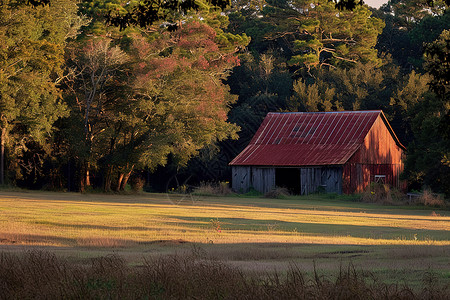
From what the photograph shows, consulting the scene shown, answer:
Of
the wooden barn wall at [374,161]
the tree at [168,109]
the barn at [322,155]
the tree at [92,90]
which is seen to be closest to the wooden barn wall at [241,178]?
the barn at [322,155]

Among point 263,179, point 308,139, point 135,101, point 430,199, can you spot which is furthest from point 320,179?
point 135,101

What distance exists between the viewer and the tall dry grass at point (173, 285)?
11297 millimetres

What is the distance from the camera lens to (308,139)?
62.1 m

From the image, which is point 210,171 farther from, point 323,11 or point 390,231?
point 390,231

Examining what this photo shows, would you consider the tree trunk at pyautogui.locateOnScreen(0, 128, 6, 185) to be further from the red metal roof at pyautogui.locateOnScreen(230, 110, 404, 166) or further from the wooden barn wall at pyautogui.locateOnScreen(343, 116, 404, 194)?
the wooden barn wall at pyautogui.locateOnScreen(343, 116, 404, 194)

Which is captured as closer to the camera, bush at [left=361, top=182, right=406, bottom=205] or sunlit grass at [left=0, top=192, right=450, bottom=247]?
sunlit grass at [left=0, top=192, right=450, bottom=247]

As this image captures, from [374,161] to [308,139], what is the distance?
607 cm

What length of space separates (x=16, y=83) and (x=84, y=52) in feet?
23.0

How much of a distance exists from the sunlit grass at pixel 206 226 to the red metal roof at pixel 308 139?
2003 centimetres

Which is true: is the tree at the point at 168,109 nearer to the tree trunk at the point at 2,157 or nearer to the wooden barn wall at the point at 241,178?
the wooden barn wall at the point at 241,178

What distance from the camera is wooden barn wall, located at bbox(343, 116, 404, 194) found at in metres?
58.0

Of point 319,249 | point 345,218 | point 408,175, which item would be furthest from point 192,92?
point 319,249

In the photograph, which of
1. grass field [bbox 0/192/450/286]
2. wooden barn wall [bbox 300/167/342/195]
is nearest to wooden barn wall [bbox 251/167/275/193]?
wooden barn wall [bbox 300/167/342/195]

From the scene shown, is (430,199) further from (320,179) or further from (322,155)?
(322,155)
